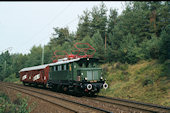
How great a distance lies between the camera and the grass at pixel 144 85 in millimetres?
13791

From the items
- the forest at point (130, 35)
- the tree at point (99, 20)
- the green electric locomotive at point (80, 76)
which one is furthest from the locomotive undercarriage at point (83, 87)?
the tree at point (99, 20)

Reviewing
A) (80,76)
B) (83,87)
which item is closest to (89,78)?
(80,76)

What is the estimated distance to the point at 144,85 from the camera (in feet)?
55.3

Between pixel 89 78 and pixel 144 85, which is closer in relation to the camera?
pixel 89 78

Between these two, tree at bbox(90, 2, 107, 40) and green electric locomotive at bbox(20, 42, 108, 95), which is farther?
tree at bbox(90, 2, 107, 40)

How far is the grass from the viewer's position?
13.8 metres

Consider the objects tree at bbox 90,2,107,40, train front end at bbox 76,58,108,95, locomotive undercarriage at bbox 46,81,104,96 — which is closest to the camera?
locomotive undercarriage at bbox 46,81,104,96

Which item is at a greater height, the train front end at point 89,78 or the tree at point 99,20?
the tree at point 99,20

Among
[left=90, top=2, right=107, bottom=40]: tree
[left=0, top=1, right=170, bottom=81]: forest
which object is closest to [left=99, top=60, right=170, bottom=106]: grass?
[left=0, top=1, right=170, bottom=81]: forest

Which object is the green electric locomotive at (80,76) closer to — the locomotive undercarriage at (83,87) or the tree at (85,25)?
the locomotive undercarriage at (83,87)

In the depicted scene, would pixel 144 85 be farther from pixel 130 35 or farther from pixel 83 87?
pixel 130 35

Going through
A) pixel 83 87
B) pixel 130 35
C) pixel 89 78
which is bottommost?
pixel 83 87

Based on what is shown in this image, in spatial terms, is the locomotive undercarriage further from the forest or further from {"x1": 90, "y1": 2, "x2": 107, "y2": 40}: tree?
{"x1": 90, "y1": 2, "x2": 107, "y2": 40}: tree

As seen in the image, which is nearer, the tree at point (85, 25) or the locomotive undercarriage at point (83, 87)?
the locomotive undercarriage at point (83, 87)
